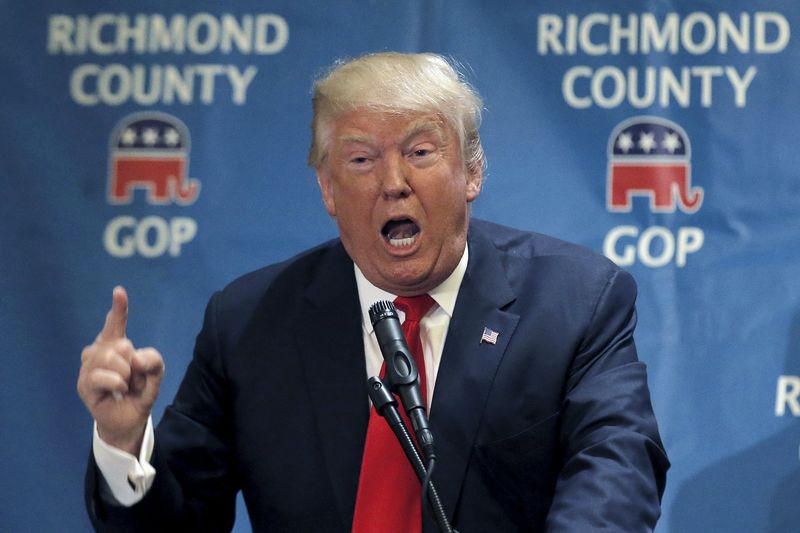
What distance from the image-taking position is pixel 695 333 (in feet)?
9.95

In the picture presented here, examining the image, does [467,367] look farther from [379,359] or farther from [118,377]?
[118,377]

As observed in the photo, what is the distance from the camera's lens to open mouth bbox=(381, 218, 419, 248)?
226 cm

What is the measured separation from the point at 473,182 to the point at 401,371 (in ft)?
2.57

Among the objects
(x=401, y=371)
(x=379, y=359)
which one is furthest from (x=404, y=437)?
(x=379, y=359)

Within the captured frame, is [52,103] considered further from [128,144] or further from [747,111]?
[747,111]

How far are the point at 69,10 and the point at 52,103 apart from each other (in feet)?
0.85

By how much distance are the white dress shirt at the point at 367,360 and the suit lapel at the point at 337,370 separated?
3 cm

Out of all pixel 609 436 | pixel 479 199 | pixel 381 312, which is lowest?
pixel 609 436

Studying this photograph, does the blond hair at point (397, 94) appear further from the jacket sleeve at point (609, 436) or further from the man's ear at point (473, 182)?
the jacket sleeve at point (609, 436)

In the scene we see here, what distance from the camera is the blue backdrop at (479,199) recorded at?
9.89 feet

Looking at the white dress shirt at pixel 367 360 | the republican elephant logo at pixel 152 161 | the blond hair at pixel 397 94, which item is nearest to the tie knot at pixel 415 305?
the white dress shirt at pixel 367 360

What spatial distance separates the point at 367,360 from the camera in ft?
7.64

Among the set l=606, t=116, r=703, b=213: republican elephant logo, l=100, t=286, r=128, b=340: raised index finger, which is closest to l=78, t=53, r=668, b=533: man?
l=100, t=286, r=128, b=340: raised index finger

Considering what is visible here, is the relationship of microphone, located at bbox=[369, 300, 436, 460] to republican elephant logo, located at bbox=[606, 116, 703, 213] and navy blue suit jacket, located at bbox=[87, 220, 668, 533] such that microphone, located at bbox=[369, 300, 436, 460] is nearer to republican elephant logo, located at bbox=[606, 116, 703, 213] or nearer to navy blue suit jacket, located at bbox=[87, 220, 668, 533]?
navy blue suit jacket, located at bbox=[87, 220, 668, 533]
